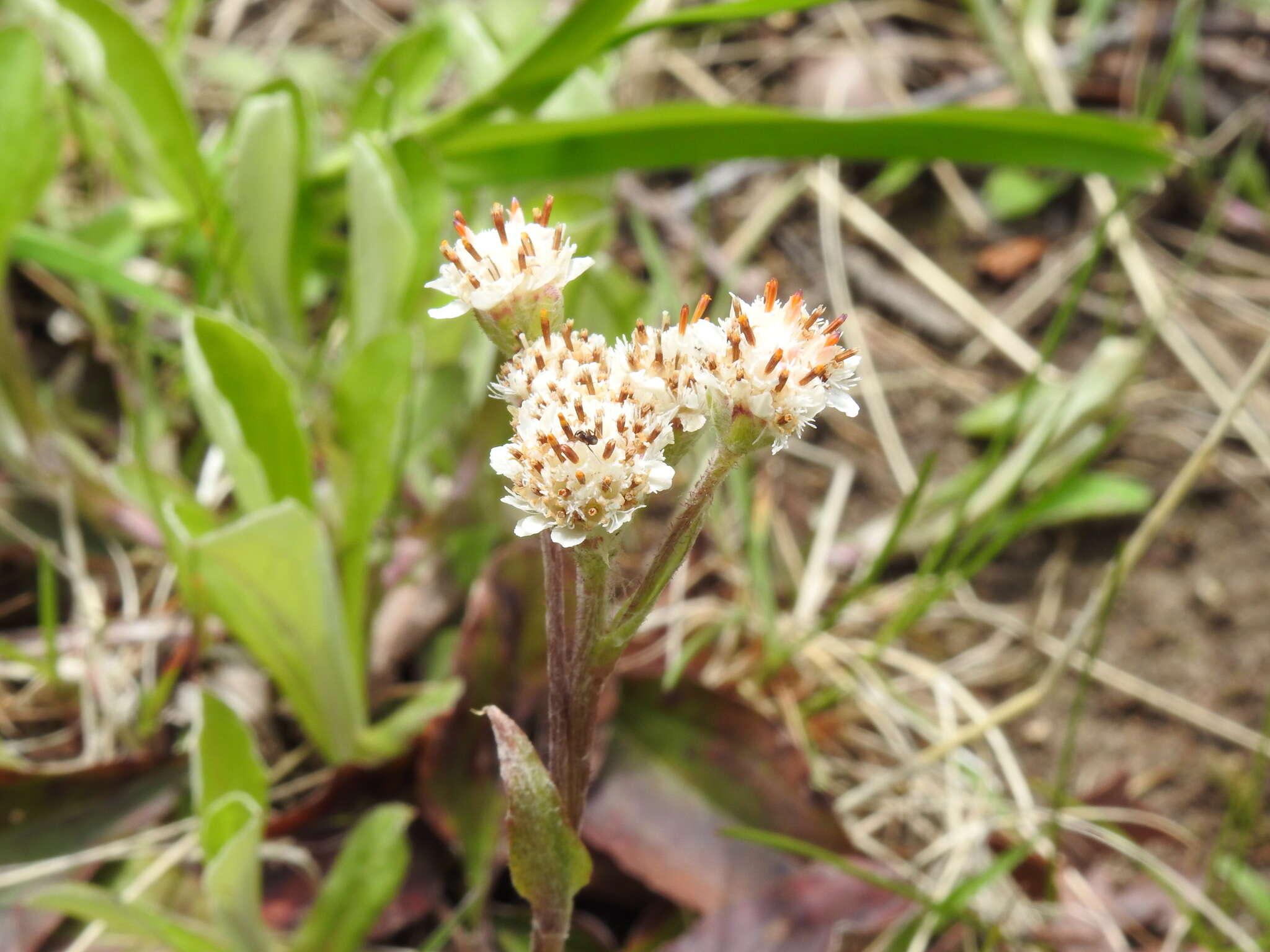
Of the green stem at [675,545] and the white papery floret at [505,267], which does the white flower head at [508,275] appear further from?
the green stem at [675,545]

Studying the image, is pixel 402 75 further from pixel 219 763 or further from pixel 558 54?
pixel 219 763

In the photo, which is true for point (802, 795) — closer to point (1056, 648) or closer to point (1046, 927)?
point (1046, 927)

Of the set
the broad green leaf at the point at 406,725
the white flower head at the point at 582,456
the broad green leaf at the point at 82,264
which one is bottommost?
the broad green leaf at the point at 406,725

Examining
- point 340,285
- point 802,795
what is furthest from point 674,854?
point 340,285

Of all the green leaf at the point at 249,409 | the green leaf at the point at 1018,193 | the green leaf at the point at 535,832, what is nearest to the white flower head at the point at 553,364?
the green leaf at the point at 535,832

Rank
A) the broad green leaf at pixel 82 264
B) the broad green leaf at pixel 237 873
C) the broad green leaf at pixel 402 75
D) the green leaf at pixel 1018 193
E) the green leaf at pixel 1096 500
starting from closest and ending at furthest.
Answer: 1. the broad green leaf at pixel 237 873
2. the broad green leaf at pixel 82 264
3. the broad green leaf at pixel 402 75
4. the green leaf at pixel 1096 500
5. the green leaf at pixel 1018 193
